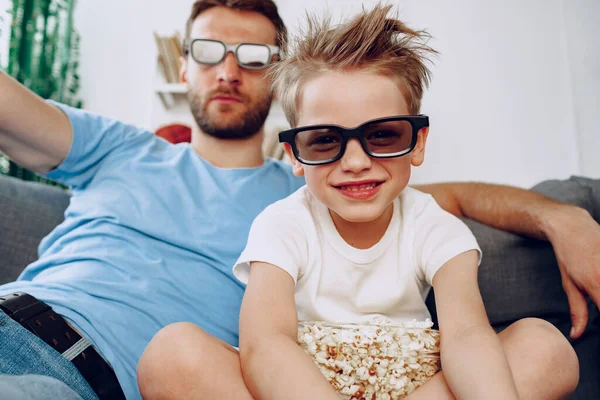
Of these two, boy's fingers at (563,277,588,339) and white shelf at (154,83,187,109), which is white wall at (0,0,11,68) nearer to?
white shelf at (154,83,187,109)

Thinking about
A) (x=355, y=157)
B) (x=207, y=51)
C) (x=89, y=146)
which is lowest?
(x=355, y=157)

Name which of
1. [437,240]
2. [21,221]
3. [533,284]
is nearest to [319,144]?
[437,240]

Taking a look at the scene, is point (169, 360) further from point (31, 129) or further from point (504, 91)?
point (504, 91)

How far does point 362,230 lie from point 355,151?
0.23 meters

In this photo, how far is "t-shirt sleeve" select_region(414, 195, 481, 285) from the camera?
107 cm

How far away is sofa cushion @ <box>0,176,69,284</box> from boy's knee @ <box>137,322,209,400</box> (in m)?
0.89

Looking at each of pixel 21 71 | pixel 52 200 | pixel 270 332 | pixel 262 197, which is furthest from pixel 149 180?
pixel 21 71

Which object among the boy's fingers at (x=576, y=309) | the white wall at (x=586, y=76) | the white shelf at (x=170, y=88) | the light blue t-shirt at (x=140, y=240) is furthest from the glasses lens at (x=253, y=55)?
the white wall at (x=586, y=76)

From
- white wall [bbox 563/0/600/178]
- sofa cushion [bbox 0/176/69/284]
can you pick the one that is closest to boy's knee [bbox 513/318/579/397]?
sofa cushion [bbox 0/176/69/284]

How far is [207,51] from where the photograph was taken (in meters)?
1.71

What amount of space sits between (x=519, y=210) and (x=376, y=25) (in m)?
0.63

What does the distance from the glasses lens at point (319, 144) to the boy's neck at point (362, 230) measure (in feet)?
0.63

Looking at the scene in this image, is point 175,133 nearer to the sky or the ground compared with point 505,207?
nearer to the sky

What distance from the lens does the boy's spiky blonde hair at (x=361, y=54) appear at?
109cm
